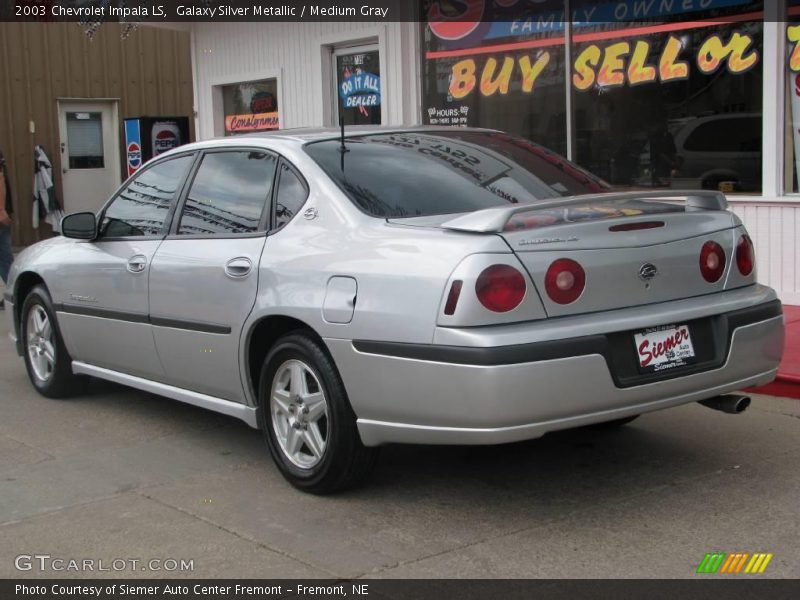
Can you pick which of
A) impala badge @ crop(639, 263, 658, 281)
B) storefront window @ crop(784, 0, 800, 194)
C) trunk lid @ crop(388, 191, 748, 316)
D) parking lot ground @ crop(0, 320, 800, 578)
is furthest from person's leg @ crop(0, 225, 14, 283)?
impala badge @ crop(639, 263, 658, 281)

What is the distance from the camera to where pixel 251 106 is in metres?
14.1

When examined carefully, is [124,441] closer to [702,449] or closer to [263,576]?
[263,576]

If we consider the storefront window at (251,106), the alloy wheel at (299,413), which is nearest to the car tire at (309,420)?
the alloy wheel at (299,413)

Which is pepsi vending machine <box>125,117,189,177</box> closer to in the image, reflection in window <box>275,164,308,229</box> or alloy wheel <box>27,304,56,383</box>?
alloy wheel <box>27,304,56,383</box>

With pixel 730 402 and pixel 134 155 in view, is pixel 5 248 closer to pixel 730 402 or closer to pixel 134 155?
pixel 134 155

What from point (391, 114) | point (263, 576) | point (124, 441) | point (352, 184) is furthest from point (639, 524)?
point (391, 114)

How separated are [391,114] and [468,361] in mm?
8368

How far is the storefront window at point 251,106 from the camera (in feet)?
44.8

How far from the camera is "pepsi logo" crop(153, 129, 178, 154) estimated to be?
50.2 feet

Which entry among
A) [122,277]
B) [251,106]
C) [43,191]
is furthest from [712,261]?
[43,191]

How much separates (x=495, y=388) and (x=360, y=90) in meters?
8.92

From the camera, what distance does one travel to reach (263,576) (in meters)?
3.83

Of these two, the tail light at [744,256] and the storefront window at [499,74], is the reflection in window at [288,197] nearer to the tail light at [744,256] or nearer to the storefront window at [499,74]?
the tail light at [744,256]

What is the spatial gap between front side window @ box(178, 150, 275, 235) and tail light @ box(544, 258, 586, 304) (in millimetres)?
1625
